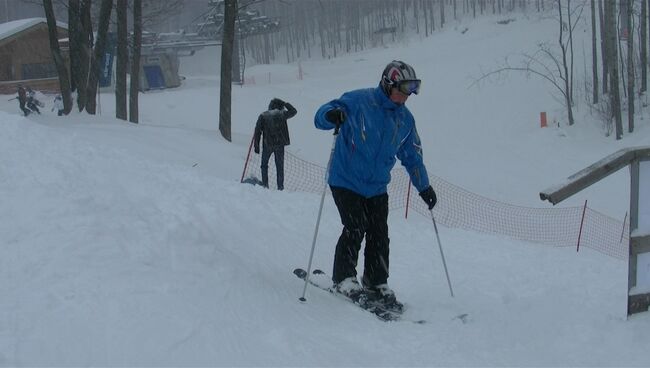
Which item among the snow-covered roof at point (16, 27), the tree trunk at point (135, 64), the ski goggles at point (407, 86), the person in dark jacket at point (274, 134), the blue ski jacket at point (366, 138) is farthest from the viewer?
the snow-covered roof at point (16, 27)

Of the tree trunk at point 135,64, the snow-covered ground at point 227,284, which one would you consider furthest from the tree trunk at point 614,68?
the snow-covered ground at point 227,284

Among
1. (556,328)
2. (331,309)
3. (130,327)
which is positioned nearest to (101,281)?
(130,327)

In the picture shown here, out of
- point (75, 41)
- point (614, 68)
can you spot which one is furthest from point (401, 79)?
point (614, 68)

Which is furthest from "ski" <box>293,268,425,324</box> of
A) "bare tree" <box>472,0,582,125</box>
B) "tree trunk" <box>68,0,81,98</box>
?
"bare tree" <box>472,0,582,125</box>

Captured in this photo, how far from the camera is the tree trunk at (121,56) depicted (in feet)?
67.2

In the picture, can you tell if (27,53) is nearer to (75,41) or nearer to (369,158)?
(75,41)

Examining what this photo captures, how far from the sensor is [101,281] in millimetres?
3896

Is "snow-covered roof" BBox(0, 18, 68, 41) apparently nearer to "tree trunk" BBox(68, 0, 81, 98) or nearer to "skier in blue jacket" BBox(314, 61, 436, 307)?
"tree trunk" BBox(68, 0, 81, 98)

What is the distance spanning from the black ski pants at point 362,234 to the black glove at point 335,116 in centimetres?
57

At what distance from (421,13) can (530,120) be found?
6225cm

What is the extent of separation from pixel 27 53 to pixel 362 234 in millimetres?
38452

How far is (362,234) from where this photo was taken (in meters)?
5.19

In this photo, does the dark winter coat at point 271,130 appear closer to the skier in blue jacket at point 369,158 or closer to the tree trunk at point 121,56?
the skier in blue jacket at point 369,158

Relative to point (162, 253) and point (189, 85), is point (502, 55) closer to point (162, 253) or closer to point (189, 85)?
point (189, 85)
